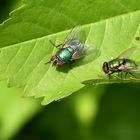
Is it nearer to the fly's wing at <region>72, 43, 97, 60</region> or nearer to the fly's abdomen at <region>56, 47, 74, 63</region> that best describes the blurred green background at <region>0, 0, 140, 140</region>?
the fly's abdomen at <region>56, 47, 74, 63</region>

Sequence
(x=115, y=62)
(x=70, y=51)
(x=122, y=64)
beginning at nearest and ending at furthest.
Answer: (x=115, y=62)
(x=122, y=64)
(x=70, y=51)

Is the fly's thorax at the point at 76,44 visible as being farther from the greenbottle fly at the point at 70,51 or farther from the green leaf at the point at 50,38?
the green leaf at the point at 50,38

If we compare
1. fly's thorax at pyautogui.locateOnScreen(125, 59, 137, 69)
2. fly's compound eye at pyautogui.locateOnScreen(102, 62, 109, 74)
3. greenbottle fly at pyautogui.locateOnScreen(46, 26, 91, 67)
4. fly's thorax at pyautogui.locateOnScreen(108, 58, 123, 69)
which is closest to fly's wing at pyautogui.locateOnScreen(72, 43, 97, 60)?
greenbottle fly at pyautogui.locateOnScreen(46, 26, 91, 67)

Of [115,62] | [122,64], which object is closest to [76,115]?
[122,64]

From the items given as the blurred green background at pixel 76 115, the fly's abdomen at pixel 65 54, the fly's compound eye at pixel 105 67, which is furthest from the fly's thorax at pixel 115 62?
the blurred green background at pixel 76 115

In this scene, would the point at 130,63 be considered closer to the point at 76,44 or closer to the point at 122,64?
the point at 122,64

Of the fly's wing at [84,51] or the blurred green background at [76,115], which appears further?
the blurred green background at [76,115]
